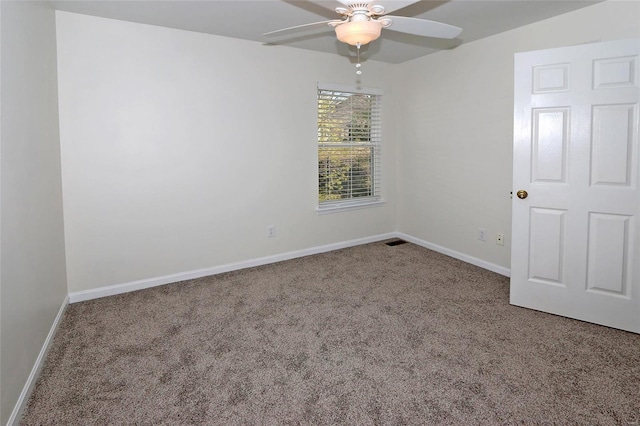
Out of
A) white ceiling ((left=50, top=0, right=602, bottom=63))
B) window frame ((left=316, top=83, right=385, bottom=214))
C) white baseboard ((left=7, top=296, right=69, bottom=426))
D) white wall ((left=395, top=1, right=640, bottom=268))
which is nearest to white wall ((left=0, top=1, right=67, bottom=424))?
white baseboard ((left=7, top=296, right=69, bottom=426))

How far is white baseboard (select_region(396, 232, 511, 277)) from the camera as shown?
3.64m

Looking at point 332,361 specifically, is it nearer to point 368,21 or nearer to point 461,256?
point 368,21

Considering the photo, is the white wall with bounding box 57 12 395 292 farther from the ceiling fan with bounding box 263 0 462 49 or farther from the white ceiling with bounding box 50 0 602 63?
the ceiling fan with bounding box 263 0 462 49

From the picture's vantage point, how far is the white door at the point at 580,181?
239cm

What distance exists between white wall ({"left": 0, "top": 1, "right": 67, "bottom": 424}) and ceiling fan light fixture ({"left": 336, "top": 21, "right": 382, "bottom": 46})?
169 centimetres

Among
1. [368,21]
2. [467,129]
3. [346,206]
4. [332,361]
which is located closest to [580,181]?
[467,129]

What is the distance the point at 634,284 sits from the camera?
242cm

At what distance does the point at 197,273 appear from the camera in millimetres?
3623

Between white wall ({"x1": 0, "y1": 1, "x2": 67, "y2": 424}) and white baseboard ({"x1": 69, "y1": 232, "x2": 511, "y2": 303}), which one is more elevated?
white wall ({"x1": 0, "y1": 1, "x2": 67, "y2": 424})

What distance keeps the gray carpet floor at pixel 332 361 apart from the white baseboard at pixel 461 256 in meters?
0.30

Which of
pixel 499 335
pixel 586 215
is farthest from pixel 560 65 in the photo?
pixel 499 335

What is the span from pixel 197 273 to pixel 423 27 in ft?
9.52

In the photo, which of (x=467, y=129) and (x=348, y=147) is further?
(x=348, y=147)

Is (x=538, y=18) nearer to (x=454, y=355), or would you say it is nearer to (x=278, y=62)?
(x=278, y=62)
